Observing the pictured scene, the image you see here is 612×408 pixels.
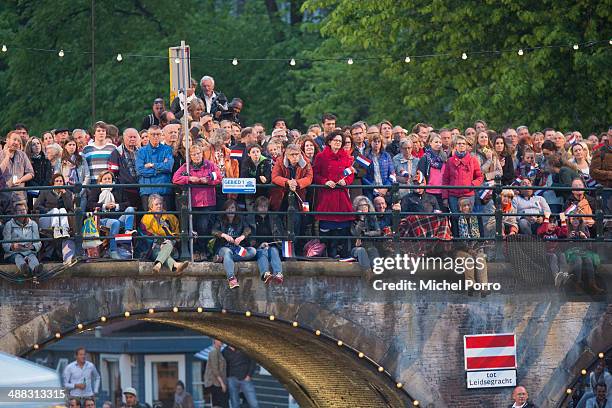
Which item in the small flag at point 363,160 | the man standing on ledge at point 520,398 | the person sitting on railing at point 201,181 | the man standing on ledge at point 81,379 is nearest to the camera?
the person sitting on railing at point 201,181

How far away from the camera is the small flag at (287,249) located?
83.5 ft

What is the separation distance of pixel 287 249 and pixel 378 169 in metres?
1.75

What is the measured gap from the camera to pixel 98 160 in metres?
25.3

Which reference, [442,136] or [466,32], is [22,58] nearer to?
[466,32]

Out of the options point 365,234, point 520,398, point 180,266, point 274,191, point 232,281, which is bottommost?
point 520,398

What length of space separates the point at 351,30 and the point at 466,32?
104 inches

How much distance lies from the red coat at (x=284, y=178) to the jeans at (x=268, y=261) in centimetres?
59

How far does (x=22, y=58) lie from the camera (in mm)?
39219

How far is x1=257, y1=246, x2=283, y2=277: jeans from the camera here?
2520 cm

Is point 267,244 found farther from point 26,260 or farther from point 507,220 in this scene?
point 507,220

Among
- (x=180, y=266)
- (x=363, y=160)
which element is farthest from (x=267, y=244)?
(x=363, y=160)

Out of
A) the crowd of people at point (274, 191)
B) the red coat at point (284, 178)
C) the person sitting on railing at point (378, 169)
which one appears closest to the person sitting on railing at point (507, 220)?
the crowd of people at point (274, 191)

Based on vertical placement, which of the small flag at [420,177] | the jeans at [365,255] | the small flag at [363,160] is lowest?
the jeans at [365,255]

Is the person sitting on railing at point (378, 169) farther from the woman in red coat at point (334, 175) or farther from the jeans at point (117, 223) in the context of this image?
the jeans at point (117, 223)
